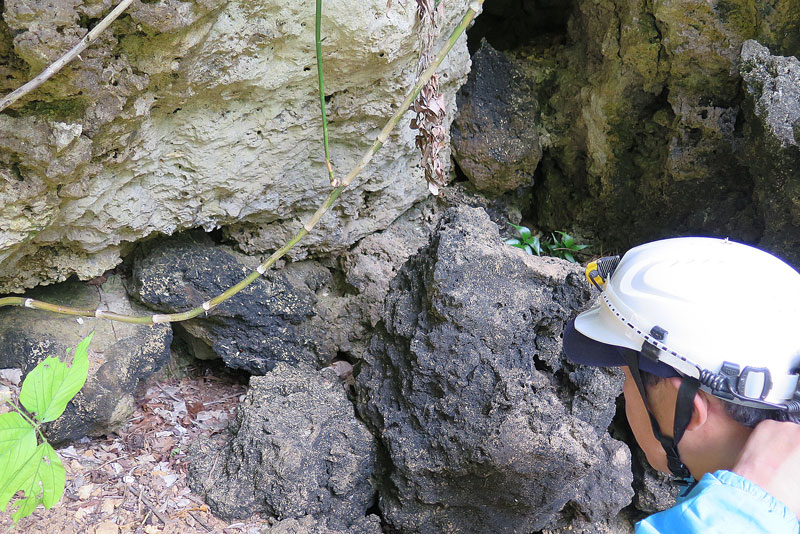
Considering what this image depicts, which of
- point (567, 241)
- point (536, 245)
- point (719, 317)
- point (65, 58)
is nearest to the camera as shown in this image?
point (719, 317)

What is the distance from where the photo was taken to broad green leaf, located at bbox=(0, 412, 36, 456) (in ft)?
5.30

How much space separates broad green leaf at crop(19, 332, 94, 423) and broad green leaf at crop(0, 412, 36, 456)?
0.13 ft

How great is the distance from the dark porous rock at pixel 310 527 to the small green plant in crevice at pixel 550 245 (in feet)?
6.73

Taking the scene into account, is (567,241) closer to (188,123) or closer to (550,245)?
(550,245)

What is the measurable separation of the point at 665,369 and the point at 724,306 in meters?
0.21

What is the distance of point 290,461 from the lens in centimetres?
265

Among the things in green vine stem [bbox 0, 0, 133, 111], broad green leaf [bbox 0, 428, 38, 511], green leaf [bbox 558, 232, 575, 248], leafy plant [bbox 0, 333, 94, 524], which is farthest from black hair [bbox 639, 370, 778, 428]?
green leaf [bbox 558, 232, 575, 248]

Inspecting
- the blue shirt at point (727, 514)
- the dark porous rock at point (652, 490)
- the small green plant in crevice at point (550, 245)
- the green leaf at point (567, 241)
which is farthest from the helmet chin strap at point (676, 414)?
the green leaf at point (567, 241)

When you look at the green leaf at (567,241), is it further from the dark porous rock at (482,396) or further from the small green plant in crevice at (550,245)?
the dark porous rock at (482,396)

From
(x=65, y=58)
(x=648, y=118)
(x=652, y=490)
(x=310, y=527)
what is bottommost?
(x=652, y=490)

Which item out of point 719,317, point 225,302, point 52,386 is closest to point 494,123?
point 225,302

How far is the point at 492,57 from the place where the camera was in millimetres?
4168

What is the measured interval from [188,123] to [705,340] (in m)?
2.09

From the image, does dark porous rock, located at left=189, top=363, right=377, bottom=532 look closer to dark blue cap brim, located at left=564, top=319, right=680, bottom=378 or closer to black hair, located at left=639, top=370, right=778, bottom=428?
dark blue cap brim, located at left=564, top=319, right=680, bottom=378
